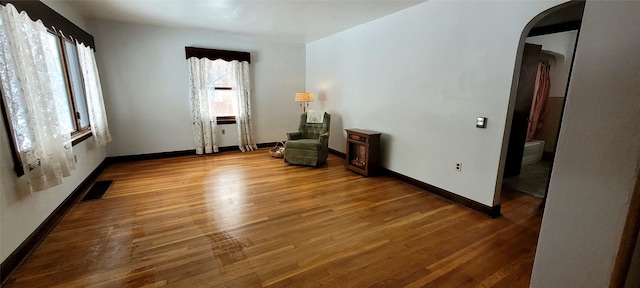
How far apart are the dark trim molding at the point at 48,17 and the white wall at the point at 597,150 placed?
3354mm

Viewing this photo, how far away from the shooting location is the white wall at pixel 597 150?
0.44 m

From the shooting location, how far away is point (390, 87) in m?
3.90

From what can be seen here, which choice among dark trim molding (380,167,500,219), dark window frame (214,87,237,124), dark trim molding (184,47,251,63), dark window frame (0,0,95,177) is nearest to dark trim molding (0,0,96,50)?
dark window frame (0,0,95,177)

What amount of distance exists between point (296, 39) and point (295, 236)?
14.7 ft

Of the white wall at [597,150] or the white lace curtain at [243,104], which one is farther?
the white lace curtain at [243,104]

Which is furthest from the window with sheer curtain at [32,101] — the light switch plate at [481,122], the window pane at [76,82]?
the light switch plate at [481,122]

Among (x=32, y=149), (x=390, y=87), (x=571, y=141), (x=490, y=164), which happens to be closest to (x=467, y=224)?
(x=490, y=164)

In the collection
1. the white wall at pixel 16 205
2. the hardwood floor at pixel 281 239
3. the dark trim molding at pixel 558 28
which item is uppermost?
the dark trim molding at pixel 558 28

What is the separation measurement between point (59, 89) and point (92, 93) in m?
0.89

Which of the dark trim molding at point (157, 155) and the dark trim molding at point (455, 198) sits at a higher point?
the dark trim molding at point (157, 155)

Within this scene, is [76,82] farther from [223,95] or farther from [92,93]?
[223,95]

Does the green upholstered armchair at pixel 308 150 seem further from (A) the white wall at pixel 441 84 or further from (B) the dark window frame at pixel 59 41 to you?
(B) the dark window frame at pixel 59 41

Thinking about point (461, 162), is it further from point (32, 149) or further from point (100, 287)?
point (32, 149)

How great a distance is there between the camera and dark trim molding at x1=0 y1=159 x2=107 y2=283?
73.0 inches
